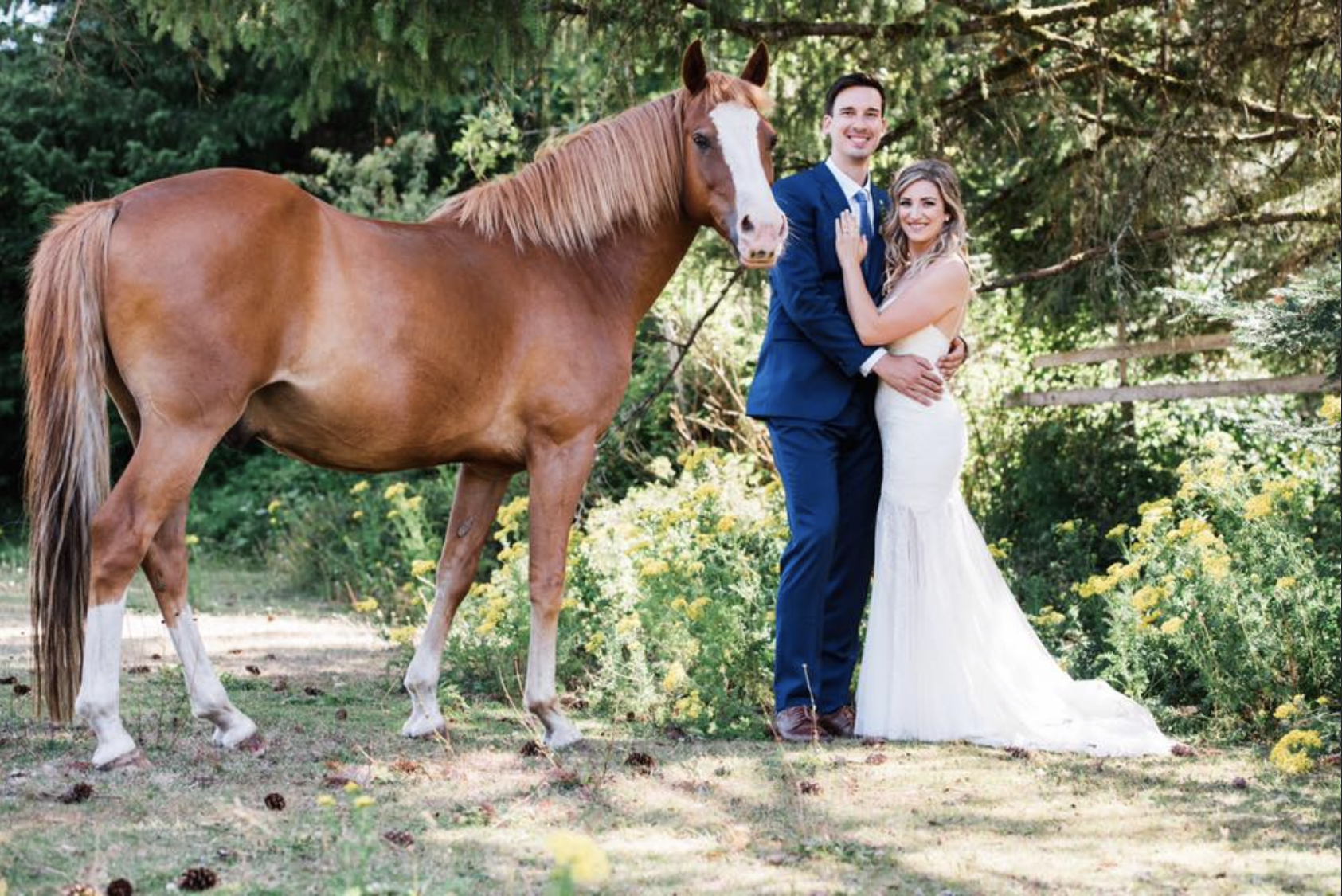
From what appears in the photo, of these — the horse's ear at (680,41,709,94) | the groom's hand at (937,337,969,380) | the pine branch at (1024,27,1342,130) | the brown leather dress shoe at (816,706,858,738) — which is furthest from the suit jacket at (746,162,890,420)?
the pine branch at (1024,27,1342,130)

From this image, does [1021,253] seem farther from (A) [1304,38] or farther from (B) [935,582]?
(B) [935,582]

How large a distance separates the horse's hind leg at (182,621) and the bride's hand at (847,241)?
2.25 metres

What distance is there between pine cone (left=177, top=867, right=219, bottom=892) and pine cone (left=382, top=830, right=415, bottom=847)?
17.0 inches

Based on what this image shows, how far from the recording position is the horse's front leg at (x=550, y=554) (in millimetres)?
4426

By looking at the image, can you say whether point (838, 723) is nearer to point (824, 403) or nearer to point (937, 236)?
point (824, 403)

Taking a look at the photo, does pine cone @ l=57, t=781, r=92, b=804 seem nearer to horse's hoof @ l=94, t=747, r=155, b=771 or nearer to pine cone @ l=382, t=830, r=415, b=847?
horse's hoof @ l=94, t=747, r=155, b=771

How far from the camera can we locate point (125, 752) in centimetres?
381

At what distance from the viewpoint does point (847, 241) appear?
15.4ft

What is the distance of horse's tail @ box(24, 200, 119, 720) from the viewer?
3.77 m

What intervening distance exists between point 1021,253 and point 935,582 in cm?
407

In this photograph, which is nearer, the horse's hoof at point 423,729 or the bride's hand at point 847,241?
the horse's hoof at point 423,729

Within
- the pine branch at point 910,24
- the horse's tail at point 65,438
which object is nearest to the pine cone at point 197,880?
the horse's tail at point 65,438

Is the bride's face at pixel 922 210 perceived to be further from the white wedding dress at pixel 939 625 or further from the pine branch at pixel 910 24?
the pine branch at pixel 910 24

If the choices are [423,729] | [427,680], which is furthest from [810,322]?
[423,729]
